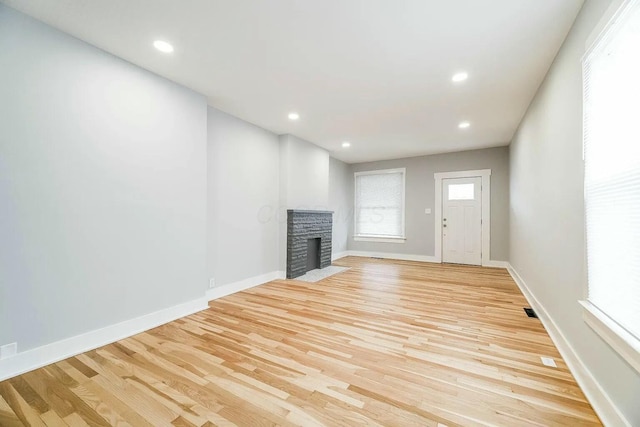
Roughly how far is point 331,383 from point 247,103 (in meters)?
3.30

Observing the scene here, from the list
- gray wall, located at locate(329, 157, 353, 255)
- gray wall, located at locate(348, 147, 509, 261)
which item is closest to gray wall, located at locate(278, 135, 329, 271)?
gray wall, located at locate(329, 157, 353, 255)

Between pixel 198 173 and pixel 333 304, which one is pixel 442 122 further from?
pixel 198 173

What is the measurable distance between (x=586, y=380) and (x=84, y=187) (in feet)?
12.9

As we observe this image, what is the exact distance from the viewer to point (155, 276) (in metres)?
2.78

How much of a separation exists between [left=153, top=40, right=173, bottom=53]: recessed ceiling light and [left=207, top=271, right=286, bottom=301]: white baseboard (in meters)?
2.77

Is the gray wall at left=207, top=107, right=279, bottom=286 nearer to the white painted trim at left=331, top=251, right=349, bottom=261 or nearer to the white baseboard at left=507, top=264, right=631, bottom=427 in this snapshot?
the white painted trim at left=331, top=251, right=349, bottom=261

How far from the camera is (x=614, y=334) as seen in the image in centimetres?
134

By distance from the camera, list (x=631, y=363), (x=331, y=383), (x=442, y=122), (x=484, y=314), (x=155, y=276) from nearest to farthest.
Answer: (x=631, y=363)
(x=331, y=383)
(x=155, y=276)
(x=484, y=314)
(x=442, y=122)

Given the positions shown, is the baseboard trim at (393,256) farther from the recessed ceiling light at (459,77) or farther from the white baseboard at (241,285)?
the recessed ceiling light at (459,77)

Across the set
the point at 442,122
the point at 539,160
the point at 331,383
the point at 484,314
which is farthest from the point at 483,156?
the point at 331,383

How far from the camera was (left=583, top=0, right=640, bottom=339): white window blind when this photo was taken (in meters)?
1.26

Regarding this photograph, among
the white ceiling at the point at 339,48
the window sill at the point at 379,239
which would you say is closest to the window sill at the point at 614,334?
the white ceiling at the point at 339,48

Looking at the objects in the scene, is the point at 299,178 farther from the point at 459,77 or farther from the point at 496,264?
the point at 496,264

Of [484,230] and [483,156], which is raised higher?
[483,156]
